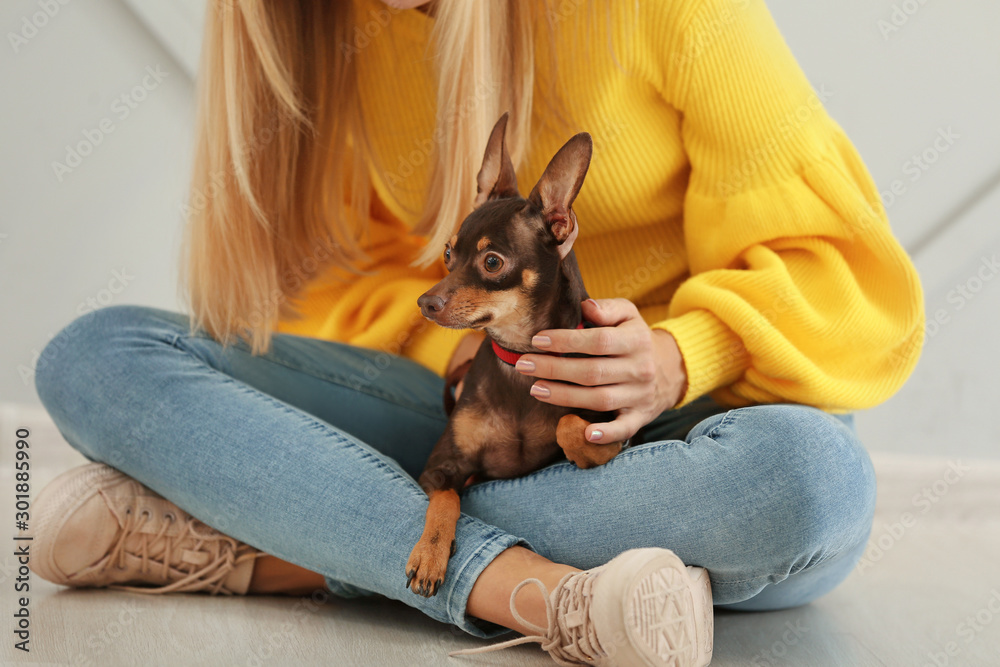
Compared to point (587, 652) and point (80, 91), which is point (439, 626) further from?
point (80, 91)

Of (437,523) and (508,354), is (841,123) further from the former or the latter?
(437,523)

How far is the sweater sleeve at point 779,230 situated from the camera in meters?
1.30

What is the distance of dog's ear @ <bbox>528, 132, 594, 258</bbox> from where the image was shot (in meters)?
0.94

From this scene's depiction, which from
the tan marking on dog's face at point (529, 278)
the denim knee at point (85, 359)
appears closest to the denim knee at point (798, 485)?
the tan marking on dog's face at point (529, 278)

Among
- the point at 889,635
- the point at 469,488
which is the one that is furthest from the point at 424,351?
the point at 889,635

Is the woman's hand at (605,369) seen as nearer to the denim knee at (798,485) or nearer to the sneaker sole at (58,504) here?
the denim knee at (798,485)

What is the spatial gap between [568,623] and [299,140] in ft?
3.57

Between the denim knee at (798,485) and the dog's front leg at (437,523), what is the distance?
0.39 m

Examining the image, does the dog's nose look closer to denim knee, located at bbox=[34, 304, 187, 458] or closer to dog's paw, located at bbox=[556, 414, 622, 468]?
dog's paw, located at bbox=[556, 414, 622, 468]

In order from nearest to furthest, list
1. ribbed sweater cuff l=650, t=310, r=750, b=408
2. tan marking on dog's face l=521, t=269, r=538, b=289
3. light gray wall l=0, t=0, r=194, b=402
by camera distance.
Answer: tan marking on dog's face l=521, t=269, r=538, b=289 → ribbed sweater cuff l=650, t=310, r=750, b=408 → light gray wall l=0, t=0, r=194, b=402

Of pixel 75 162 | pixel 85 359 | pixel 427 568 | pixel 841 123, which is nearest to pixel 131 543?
pixel 85 359

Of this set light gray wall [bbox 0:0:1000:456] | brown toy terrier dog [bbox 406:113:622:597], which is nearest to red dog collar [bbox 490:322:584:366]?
brown toy terrier dog [bbox 406:113:622:597]

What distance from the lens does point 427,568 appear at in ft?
3.30

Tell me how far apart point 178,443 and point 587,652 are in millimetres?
738
